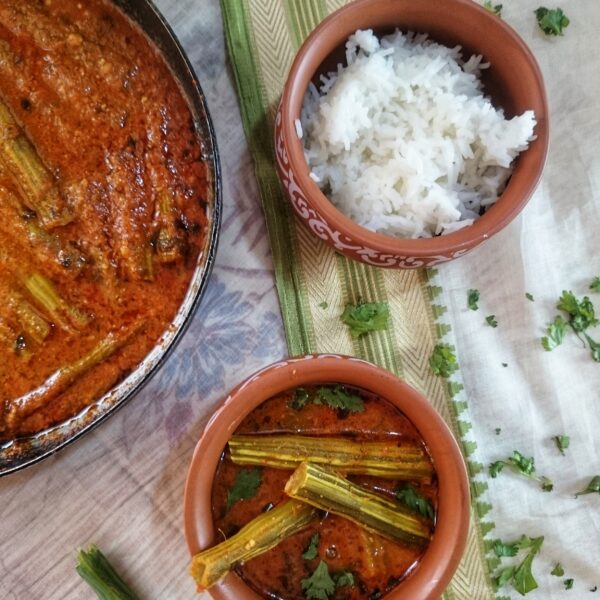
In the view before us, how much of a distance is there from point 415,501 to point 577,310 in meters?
0.69

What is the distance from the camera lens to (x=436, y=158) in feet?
6.51

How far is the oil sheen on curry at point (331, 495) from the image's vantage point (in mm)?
1951

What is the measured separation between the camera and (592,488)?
223 cm

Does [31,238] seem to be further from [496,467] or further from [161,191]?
[496,467]

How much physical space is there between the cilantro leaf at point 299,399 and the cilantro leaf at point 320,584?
37cm

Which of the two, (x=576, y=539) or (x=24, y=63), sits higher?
(x=24, y=63)

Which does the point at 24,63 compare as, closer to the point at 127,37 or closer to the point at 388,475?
the point at 127,37

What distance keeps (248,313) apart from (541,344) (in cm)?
79

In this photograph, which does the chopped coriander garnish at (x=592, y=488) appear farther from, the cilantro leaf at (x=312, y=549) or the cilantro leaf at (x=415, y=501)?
the cilantro leaf at (x=312, y=549)

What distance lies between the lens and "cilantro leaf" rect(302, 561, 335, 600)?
1954mm

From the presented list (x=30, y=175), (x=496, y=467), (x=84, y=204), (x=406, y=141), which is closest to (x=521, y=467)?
(x=496, y=467)

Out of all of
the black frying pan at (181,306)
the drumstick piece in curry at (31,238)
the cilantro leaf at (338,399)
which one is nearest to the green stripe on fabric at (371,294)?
the cilantro leaf at (338,399)

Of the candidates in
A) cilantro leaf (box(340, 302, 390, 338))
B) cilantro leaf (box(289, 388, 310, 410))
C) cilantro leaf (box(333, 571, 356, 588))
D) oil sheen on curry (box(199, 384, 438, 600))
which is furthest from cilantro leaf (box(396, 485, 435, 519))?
cilantro leaf (box(340, 302, 390, 338))

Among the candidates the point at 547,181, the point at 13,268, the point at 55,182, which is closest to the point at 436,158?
the point at 547,181
